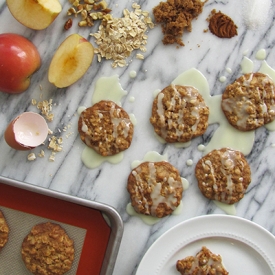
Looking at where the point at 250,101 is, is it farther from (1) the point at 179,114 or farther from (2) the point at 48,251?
(2) the point at 48,251

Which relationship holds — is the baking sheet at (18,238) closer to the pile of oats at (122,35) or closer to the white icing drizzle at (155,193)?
the white icing drizzle at (155,193)

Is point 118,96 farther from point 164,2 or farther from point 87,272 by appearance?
point 87,272

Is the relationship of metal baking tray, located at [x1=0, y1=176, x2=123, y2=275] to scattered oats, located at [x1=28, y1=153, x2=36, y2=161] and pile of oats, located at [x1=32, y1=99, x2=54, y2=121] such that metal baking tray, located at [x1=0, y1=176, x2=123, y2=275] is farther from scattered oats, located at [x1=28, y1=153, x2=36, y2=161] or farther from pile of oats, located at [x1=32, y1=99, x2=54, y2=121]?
pile of oats, located at [x1=32, y1=99, x2=54, y2=121]

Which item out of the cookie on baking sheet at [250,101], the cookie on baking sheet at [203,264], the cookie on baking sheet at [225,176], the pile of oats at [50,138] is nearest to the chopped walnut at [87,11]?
the pile of oats at [50,138]

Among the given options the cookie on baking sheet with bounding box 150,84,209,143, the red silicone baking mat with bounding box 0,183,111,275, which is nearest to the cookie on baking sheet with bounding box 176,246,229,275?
the red silicone baking mat with bounding box 0,183,111,275

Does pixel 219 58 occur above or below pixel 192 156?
above

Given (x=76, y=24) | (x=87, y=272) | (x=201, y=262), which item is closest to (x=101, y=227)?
(x=87, y=272)
